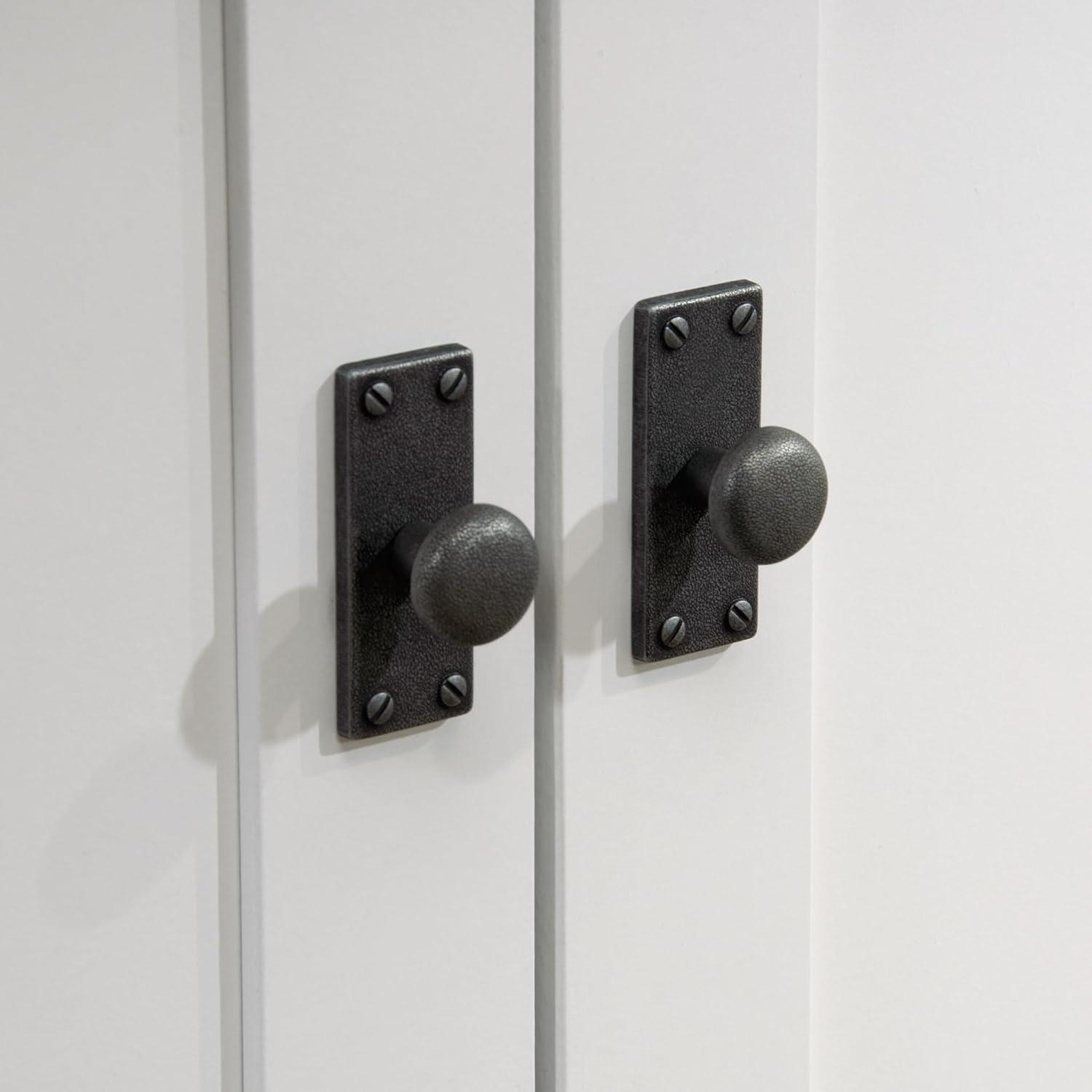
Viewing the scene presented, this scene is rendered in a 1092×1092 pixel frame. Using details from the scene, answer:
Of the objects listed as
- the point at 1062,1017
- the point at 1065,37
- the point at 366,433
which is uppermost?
the point at 1065,37

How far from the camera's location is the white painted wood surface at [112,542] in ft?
1.24

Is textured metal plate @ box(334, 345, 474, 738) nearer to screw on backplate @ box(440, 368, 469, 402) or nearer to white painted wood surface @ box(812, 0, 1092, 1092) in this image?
screw on backplate @ box(440, 368, 469, 402)

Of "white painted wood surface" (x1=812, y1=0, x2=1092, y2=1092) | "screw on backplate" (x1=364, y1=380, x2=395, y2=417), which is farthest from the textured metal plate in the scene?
"white painted wood surface" (x1=812, y1=0, x2=1092, y2=1092)

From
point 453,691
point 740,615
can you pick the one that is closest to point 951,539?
point 740,615

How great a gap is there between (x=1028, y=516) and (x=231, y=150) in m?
0.31

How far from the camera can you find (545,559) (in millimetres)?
467

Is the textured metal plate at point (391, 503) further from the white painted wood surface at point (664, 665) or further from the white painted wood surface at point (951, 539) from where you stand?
the white painted wood surface at point (951, 539)

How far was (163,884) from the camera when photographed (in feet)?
1.38

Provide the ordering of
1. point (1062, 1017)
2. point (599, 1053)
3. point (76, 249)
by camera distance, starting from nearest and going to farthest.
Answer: point (76, 249) → point (599, 1053) → point (1062, 1017)

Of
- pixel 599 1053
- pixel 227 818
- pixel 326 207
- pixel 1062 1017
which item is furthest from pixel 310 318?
pixel 1062 1017

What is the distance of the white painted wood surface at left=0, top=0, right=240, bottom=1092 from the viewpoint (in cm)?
38

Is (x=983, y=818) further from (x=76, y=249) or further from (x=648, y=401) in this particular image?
(x=76, y=249)

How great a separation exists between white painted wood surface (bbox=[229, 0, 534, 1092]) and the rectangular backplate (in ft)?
0.12

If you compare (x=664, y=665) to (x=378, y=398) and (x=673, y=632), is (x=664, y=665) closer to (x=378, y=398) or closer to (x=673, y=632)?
(x=673, y=632)
